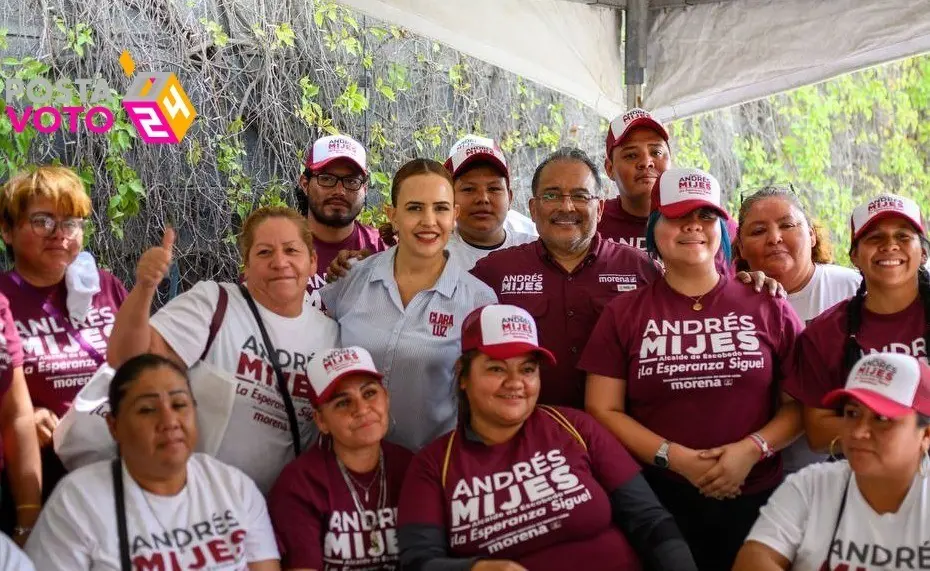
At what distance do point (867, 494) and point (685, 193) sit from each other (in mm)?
996

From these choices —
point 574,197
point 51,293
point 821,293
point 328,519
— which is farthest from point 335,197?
point 821,293

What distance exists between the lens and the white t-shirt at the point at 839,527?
2488 mm

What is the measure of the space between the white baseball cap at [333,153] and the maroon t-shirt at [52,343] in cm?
118

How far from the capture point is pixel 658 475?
3.09 m

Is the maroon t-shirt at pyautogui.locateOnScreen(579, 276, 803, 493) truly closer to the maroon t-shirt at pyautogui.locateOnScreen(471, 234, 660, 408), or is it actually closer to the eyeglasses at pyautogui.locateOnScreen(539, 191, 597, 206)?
the maroon t-shirt at pyautogui.locateOnScreen(471, 234, 660, 408)

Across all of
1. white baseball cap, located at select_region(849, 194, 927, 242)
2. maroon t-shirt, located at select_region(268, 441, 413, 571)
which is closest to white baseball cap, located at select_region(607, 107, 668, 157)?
white baseball cap, located at select_region(849, 194, 927, 242)

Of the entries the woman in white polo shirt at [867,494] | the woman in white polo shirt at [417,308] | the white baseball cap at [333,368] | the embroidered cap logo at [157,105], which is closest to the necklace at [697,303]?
the woman in white polo shirt at [867,494]

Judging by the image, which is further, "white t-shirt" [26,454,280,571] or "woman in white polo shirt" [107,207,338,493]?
"woman in white polo shirt" [107,207,338,493]

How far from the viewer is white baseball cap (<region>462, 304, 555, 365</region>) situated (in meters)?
2.89

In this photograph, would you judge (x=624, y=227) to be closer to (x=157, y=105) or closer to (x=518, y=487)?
(x=518, y=487)

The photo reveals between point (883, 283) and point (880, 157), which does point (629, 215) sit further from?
point (880, 157)

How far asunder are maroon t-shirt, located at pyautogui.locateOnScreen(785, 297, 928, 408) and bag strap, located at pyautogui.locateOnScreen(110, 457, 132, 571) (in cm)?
187

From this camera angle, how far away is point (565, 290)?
3322 mm

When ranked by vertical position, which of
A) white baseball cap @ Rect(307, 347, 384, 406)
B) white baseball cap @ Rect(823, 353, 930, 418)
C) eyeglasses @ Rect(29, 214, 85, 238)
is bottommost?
white baseball cap @ Rect(823, 353, 930, 418)
